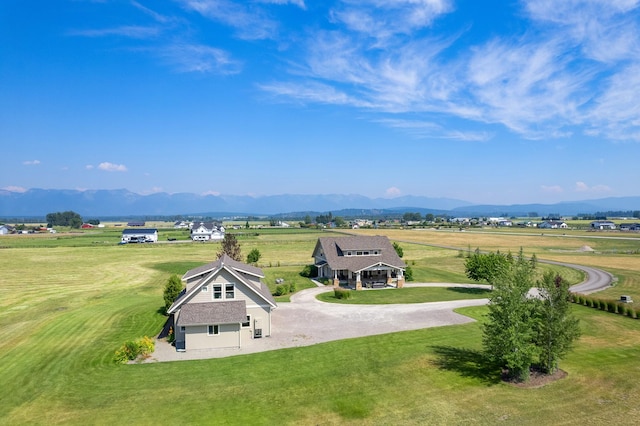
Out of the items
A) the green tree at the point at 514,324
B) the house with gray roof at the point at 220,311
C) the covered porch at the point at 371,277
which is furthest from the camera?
the covered porch at the point at 371,277

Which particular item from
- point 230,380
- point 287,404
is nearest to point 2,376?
point 230,380

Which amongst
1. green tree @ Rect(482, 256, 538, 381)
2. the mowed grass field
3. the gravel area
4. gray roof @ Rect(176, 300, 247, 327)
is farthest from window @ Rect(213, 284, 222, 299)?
green tree @ Rect(482, 256, 538, 381)

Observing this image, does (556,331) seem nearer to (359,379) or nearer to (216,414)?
(359,379)

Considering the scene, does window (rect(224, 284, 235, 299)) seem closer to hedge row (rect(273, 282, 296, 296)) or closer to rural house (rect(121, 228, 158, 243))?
hedge row (rect(273, 282, 296, 296))

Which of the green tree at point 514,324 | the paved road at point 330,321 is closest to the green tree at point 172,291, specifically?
the paved road at point 330,321

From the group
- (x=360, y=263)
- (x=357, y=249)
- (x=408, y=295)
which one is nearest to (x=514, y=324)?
(x=408, y=295)

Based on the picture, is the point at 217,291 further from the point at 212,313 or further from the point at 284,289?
the point at 284,289

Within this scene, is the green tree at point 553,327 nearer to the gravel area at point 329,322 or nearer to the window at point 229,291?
the gravel area at point 329,322
